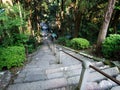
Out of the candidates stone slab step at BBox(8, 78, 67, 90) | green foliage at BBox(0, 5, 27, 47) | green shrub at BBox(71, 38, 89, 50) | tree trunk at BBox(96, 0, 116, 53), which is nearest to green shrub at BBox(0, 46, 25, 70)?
green foliage at BBox(0, 5, 27, 47)

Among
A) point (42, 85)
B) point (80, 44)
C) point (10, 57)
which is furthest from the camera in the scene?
point (80, 44)

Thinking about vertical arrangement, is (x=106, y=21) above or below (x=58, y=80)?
above

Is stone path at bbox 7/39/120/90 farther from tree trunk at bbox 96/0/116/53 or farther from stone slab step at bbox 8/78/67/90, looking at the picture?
tree trunk at bbox 96/0/116/53

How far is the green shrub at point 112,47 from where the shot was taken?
776cm

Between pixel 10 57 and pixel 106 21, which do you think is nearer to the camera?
pixel 10 57

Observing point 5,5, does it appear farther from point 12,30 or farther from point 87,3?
point 87,3

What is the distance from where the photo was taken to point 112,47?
7.93 m

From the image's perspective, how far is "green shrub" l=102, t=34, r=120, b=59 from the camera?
25.4 ft

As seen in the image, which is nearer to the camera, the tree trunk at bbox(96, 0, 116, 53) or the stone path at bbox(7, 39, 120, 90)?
the stone path at bbox(7, 39, 120, 90)

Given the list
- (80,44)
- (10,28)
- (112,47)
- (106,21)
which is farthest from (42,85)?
(80,44)

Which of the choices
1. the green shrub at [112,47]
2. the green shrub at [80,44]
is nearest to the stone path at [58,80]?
the green shrub at [112,47]

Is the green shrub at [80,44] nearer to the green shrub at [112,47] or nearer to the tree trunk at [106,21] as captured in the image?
the tree trunk at [106,21]

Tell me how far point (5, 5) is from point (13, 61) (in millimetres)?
3446

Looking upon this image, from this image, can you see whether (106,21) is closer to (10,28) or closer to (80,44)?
(80,44)
